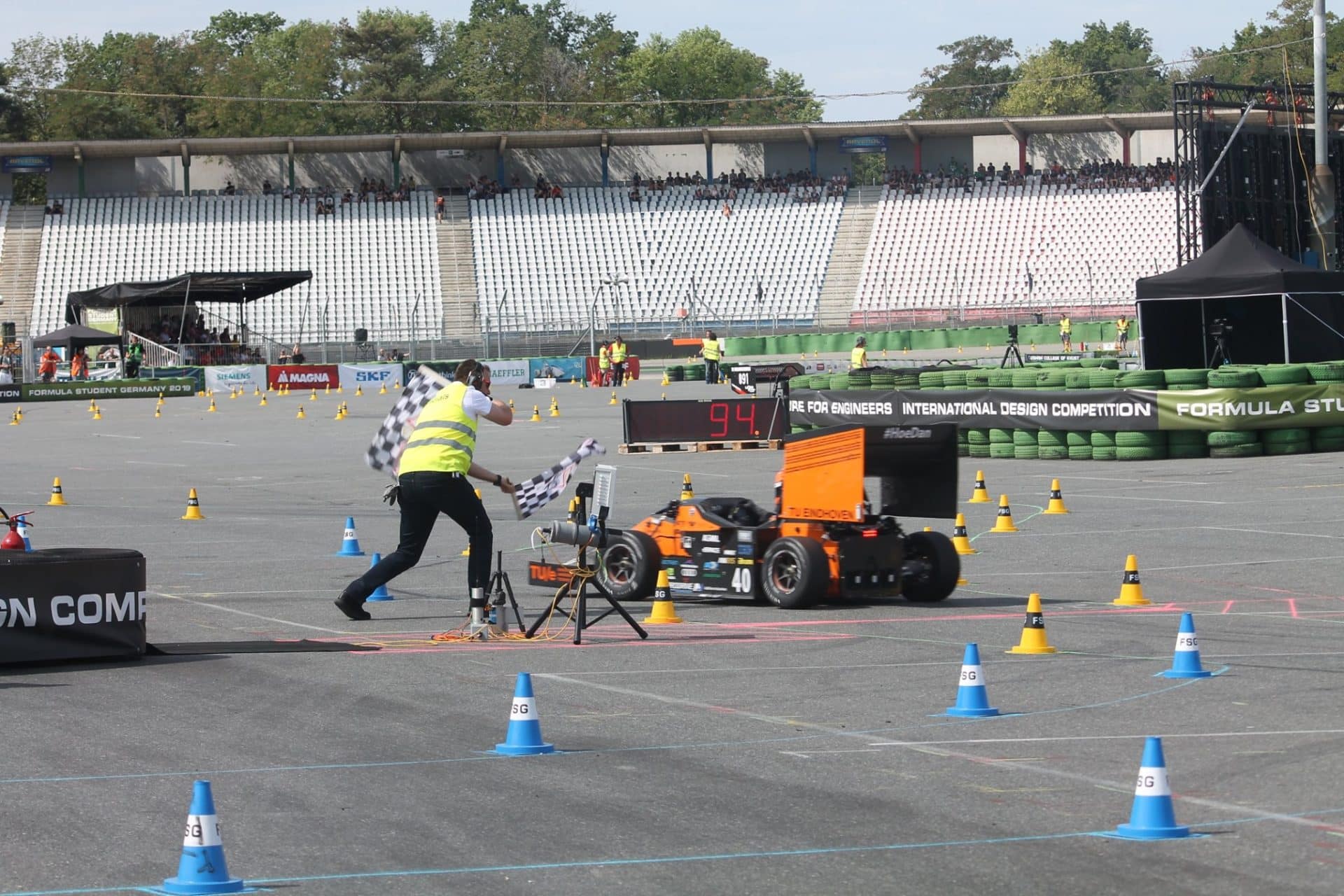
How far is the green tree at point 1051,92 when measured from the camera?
138125mm

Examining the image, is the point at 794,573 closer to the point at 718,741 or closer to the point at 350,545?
the point at 718,741

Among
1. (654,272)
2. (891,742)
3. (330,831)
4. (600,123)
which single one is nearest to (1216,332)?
(891,742)

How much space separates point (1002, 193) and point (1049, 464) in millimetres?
52400

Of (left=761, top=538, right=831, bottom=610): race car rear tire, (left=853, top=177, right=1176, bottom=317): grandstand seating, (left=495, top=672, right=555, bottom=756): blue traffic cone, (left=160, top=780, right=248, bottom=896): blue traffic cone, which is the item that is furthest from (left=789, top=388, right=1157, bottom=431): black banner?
(left=853, top=177, right=1176, bottom=317): grandstand seating

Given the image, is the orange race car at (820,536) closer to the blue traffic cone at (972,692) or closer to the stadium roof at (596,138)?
the blue traffic cone at (972,692)

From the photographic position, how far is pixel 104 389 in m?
52.2

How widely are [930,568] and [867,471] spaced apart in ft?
3.02

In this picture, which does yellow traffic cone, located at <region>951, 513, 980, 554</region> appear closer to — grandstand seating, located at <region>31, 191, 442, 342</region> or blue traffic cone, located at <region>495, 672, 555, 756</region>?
blue traffic cone, located at <region>495, 672, 555, 756</region>

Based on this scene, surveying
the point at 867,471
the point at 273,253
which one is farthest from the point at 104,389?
the point at 867,471

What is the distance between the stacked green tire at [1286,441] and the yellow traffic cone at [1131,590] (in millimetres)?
14050

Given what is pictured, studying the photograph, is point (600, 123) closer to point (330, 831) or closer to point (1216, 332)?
point (1216, 332)

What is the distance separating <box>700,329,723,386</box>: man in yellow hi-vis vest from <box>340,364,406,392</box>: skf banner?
11113 millimetres

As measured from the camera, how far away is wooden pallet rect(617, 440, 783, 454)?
30656 mm

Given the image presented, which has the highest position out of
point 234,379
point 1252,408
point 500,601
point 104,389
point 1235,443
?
point 234,379
